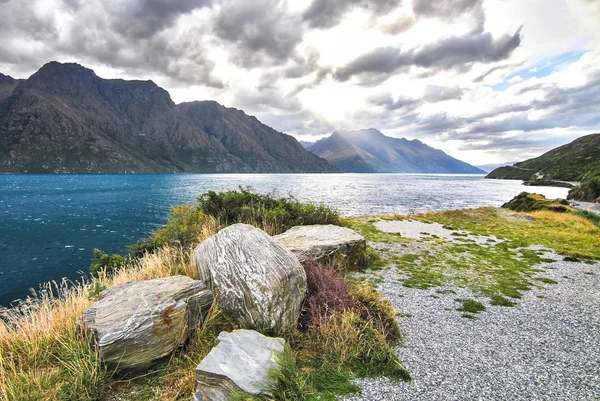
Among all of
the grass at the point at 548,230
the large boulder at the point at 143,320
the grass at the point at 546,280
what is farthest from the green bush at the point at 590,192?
the large boulder at the point at 143,320

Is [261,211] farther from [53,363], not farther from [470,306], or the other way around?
[53,363]

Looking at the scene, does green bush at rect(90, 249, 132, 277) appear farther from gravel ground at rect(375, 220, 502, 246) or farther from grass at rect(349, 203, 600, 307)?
gravel ground at rect(375, 220, 502, 246)

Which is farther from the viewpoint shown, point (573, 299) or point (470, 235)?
point (470, 235)

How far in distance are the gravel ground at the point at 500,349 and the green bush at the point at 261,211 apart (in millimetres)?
6244

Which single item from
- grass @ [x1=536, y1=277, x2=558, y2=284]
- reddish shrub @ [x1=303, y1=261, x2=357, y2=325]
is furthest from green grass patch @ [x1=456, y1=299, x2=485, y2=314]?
grass @ [x1=536, y1=277, x2=558, y2=284]

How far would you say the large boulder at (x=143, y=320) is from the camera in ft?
17.1

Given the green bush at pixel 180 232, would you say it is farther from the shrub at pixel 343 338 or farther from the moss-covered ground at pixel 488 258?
the moss-covered ground at pixel 488 258

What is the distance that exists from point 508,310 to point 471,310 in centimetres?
118

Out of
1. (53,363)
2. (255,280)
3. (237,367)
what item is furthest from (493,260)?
(53,363)

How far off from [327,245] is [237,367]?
6918 millimetres

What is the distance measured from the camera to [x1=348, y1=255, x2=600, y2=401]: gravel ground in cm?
525

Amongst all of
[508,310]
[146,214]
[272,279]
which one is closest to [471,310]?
[508,310]

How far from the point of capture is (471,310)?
28.7ft

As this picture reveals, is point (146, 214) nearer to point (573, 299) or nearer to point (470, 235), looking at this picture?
point (470, 235)
